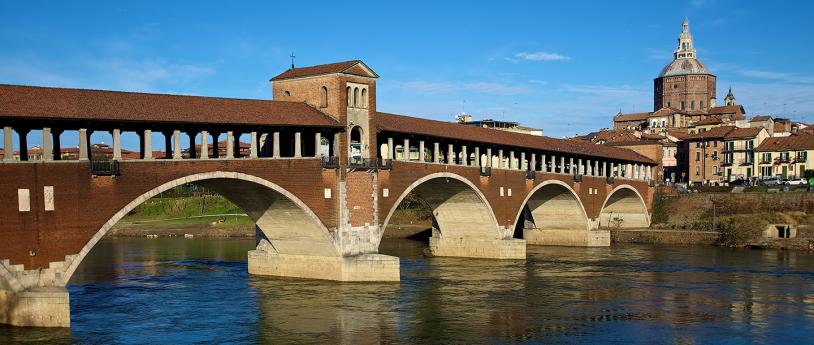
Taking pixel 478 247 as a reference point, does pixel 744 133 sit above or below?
above

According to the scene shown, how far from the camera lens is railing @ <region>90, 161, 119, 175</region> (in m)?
27.7

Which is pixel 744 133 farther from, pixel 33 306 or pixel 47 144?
pixel 33 306

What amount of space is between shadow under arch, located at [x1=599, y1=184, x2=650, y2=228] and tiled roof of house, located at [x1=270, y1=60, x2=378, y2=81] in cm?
4074

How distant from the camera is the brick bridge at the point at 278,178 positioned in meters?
26.1

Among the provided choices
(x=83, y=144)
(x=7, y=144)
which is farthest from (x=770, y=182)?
(x=7, y=144)

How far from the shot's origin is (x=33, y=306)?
25.5 meters

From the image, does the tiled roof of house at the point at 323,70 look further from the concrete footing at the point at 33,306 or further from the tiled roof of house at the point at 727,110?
the tiled roof of house at the point at 727,110

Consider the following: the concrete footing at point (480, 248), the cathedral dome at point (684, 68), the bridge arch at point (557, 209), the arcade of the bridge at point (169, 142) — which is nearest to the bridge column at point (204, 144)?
the arcade of the bridge at point (169, 142)

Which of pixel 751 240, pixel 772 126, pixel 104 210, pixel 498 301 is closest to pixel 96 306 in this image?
pixel 104 210

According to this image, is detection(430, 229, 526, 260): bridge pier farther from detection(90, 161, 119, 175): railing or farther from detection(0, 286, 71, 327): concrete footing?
detection(0, 286, 71, 327): concrete footing

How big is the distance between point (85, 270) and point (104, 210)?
62.0ft

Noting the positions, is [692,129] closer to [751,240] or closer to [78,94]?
[751,240]

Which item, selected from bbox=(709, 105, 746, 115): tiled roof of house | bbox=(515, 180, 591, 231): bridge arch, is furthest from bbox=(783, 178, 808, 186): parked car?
bbox=(709, 105, 746, 115): tiled roof of house

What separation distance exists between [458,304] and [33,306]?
1690 cm
